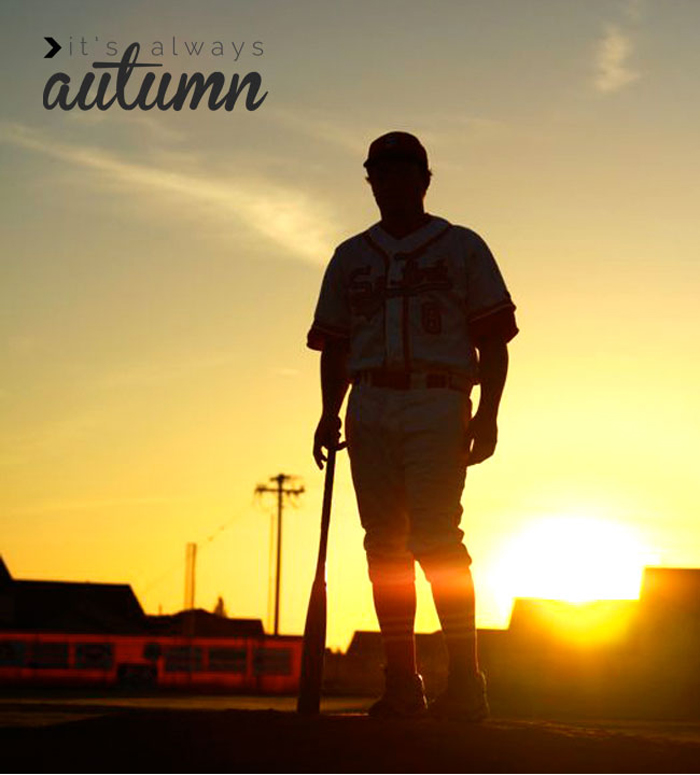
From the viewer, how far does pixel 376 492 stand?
28.7 ft

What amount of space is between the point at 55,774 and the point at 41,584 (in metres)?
103

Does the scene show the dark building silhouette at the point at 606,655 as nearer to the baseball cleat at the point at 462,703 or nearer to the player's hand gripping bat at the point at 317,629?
the player's hand gripping bat at the point at 317,629

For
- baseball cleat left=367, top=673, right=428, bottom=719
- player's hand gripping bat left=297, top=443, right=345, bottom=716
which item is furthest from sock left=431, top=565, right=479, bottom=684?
player's hand gripping bat left=297, top=443, right=345, bottom=716

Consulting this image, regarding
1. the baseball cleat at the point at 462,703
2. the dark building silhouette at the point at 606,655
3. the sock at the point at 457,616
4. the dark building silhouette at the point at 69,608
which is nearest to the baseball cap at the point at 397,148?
the sock at the point at 457,616

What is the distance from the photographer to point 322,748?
270 inches

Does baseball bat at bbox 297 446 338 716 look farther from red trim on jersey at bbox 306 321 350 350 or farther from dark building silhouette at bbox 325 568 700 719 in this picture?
dark building silhouette at bbox 325 568 700 719

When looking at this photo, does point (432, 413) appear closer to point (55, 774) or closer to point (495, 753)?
point (495, 753)

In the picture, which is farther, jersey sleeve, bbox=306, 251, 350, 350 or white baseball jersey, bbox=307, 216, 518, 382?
jersey sleeve, bbox=306, 251, 350, 350

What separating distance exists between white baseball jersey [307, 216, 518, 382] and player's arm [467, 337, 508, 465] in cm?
5

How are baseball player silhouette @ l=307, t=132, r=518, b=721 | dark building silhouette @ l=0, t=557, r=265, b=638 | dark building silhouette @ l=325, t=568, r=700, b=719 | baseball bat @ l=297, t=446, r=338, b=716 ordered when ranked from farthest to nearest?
1. dark building silhouette @ l=0, t=557, r=265, b=638
2. dark building silhouette @ l=325, t=568, r=700, b=719
3. baseball bat @ l=297, t=446, r=338, b=716
4. baseball player silhouette @ l=307, t=132, r=518, b=721

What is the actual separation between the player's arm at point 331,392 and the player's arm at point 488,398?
2.91 ft

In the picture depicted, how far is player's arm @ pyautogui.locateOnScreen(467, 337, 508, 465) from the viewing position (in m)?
8.58

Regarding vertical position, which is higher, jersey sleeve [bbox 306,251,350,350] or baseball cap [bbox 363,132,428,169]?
baseball cap [bbox 363,132,428,169]

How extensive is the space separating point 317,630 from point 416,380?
170 centimetres
